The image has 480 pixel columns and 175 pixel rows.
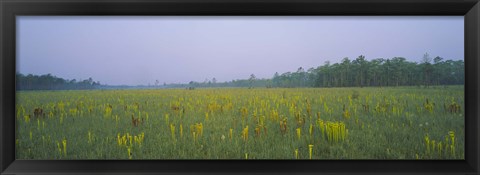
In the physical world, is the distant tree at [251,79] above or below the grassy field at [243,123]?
above

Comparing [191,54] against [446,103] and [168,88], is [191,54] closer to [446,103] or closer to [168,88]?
[168,88]

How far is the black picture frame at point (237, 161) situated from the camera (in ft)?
6.77

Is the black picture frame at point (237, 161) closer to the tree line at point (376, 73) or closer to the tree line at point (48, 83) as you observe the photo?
the tree line at point (48, 83)

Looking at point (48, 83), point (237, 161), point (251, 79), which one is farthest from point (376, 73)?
point (48, 83)

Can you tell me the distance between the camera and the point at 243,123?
217 centimetres

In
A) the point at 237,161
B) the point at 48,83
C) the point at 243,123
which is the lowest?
the point at 237,161

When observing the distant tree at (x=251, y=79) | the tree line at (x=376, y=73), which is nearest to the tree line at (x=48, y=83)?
the distant tree at (x=251, y=79)

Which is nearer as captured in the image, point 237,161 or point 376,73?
point 237,161

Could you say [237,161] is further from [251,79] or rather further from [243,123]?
[251,79]

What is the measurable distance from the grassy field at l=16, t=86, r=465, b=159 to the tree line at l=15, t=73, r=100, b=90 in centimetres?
3

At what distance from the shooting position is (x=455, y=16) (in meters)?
2.13

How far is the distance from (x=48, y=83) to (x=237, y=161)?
1.17 metres

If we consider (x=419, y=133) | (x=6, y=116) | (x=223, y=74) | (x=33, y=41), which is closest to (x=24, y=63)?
(x=33, y=41)

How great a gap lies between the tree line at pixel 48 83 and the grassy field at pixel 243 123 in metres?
0.03
